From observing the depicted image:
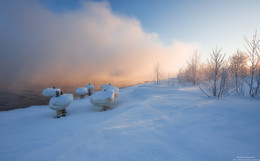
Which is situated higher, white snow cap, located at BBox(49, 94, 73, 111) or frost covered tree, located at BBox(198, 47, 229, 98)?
frost covered tree, located at BBox(198, 47, 229, 98)

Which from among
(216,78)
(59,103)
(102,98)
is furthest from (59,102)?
(216,78)

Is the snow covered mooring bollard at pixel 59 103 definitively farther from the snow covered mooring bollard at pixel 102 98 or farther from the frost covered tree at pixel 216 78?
the frost covered tree at pixel 216 78

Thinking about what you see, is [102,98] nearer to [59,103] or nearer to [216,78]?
[59,103]

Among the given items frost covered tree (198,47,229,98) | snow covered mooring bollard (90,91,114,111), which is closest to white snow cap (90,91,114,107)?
snow covered mooring bollard (90,91,114,111)

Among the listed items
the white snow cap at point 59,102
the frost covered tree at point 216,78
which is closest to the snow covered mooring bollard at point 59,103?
the white snow cap at point 59,102

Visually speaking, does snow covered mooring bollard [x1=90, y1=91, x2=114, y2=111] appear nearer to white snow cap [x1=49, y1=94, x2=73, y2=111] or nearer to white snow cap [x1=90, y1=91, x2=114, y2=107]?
white snow cap [x1=90, y1=91, x2=114, y2=107]

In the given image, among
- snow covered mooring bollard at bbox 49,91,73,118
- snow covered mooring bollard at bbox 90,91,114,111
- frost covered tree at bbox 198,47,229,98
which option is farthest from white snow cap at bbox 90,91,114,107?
frost covered tree at bbox 198,47,229,98

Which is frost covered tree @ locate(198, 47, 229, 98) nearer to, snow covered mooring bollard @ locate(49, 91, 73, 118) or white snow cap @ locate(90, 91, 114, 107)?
white snow cap @ locate(90, 91, 114, 107)

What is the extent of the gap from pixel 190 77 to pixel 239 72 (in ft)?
26.5

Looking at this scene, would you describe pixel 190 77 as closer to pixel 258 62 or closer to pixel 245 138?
pixel 258 62

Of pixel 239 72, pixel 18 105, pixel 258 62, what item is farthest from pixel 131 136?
pixel 18 105

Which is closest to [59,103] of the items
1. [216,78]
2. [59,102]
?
[59,102]

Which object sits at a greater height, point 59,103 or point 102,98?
point 102,98

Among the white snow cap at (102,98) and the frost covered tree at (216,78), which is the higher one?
the frost covered tree at (216,78)
